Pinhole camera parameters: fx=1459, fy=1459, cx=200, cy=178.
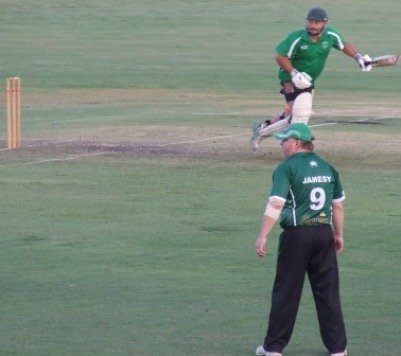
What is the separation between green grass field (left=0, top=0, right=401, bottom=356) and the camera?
1091cm

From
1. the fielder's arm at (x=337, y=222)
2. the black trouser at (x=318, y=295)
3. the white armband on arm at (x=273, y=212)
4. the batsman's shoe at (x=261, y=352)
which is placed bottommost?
the batsman's shoe at (x=261, y=352)

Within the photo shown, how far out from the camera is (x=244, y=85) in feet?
115

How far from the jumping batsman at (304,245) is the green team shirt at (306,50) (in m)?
9.33

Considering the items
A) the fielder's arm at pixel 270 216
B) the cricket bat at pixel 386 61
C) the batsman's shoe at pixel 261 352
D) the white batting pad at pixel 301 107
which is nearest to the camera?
the fielder's arm at pixel 270 216

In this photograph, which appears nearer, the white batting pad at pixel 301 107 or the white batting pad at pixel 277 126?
the white batting pad at pixel 301 107

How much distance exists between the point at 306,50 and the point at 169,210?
412 cm

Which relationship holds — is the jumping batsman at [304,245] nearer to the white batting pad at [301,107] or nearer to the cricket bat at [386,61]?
the white batting pad at [301,107]

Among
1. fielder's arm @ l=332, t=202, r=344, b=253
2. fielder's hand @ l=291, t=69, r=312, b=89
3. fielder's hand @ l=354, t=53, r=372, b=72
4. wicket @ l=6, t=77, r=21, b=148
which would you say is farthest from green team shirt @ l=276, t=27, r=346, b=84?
fielder's arm @ l=332, t=202, r=344, b=253

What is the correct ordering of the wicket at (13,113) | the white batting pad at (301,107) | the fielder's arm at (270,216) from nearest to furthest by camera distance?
1. the fielder's arm at (270,216)
2. the white batting pad at (301,107)
3. the wicket at (13,113)

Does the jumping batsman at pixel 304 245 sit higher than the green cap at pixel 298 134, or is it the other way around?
the green cap at pixel 298 134

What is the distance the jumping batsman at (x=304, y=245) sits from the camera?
32.2 ft

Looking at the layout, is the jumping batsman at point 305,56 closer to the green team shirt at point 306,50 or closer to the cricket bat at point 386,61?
the green team shirt at point 306,50

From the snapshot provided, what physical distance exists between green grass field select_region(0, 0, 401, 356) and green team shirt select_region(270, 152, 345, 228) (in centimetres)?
102

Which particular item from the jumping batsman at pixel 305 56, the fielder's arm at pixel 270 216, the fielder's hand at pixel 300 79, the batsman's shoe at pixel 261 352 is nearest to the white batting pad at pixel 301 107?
the jumping batsman at pixel 305 56
